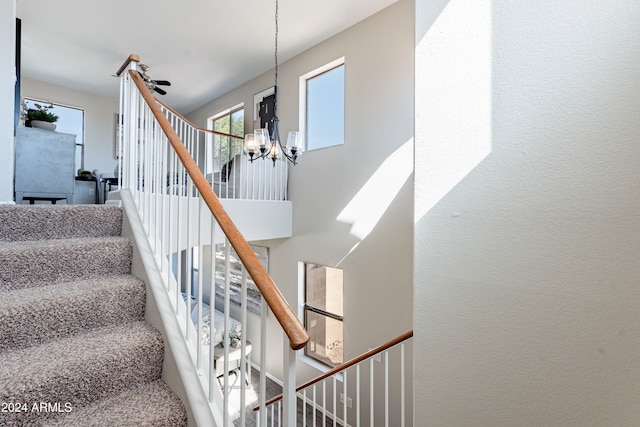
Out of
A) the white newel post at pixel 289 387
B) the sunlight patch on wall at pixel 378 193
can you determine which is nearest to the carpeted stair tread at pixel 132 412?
the white newel post at pixel 289 387

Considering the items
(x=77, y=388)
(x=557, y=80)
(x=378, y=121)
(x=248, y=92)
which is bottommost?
(x=77, y=388)

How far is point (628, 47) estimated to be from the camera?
88 cm

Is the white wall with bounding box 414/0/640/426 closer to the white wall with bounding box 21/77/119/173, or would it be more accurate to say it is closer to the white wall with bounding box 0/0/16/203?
the white wall with bounding box 0/0/16/203

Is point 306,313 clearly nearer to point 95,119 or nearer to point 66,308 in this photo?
point 66,308

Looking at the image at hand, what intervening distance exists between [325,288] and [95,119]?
5945mm

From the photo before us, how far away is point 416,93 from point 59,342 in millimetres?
1906

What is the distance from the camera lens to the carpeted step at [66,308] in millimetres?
1224

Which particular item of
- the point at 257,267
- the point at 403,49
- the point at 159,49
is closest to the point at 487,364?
the point at 257,267

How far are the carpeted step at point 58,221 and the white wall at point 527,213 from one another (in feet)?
6.11

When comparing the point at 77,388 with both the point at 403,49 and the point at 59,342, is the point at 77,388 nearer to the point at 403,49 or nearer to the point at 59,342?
the point at 59,342

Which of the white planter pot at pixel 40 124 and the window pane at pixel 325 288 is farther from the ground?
the white planter pot at pixel 40 124

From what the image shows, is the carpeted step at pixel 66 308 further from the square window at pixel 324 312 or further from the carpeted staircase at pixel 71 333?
the square window at pixel 324 312

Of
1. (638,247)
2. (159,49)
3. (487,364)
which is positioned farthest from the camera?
(159,49)

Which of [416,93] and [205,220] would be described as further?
[205,220]
